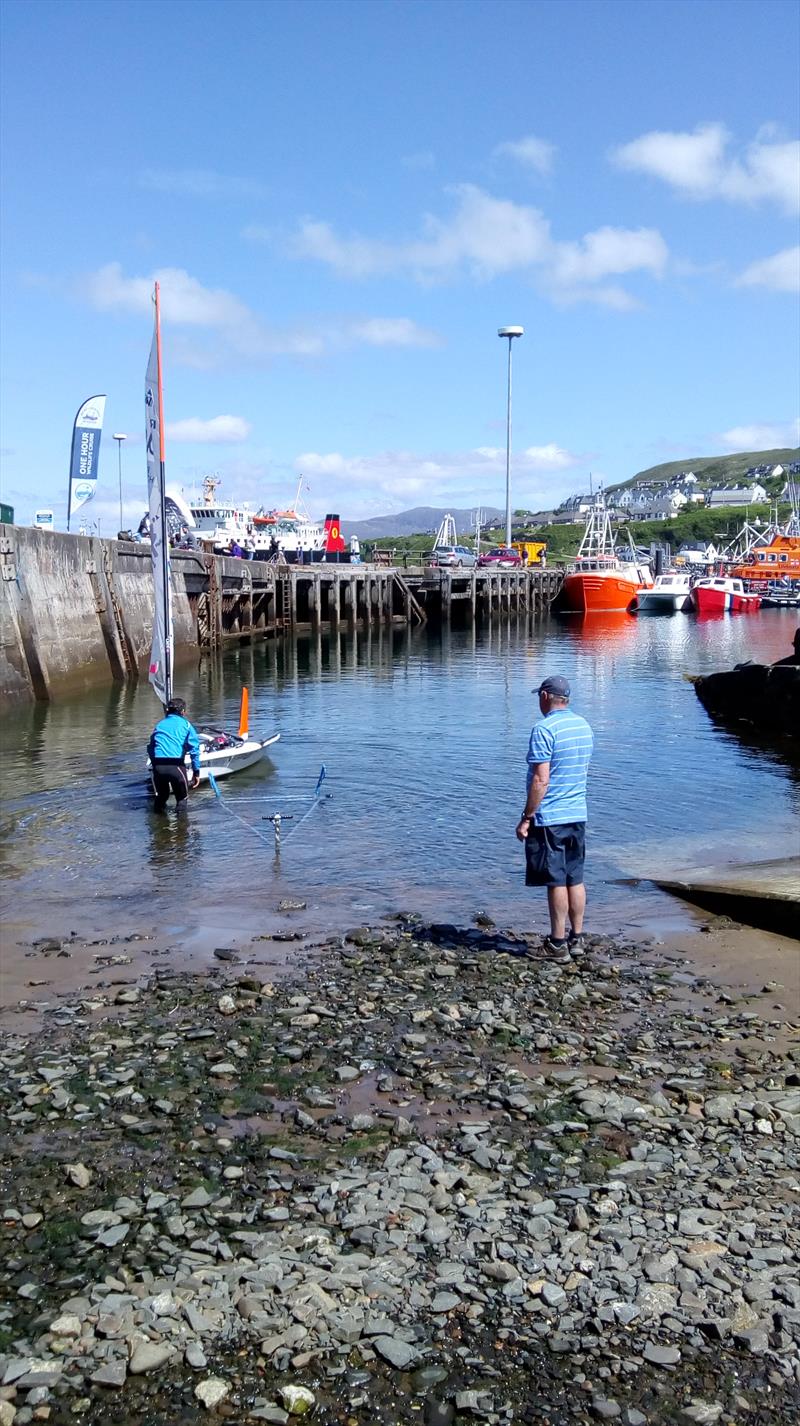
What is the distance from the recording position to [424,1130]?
725cm

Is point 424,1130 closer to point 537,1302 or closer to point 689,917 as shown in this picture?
point 537,1302

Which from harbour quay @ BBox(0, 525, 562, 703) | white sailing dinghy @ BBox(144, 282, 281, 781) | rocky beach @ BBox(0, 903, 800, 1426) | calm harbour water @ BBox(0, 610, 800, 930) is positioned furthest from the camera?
harbour quay @ BBox(0, 525, 562, 703)

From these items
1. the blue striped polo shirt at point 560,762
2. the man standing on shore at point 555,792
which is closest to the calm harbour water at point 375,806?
the man standing on shore at point 555,792

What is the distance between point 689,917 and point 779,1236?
691 centimetres

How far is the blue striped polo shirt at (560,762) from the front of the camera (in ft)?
34.5

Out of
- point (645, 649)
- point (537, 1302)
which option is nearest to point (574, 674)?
point (645, 649)

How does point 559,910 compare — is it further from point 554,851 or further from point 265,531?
point 265,531

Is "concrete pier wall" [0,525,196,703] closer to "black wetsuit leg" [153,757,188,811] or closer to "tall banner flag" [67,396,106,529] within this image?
"tall banner flag" [67,396,106,529]

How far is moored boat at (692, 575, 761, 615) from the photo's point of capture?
95812 mm

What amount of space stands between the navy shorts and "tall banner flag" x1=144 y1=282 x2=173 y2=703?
1302 cm

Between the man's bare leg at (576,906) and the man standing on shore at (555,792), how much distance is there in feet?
1.36

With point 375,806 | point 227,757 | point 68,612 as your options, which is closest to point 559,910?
point 375,806

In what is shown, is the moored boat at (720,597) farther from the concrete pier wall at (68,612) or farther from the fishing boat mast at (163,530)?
the fishing boat mast at (163,530)

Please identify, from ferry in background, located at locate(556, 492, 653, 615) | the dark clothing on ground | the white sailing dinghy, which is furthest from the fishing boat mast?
ferry in background, located at locate(556, 492, 653, 615)
